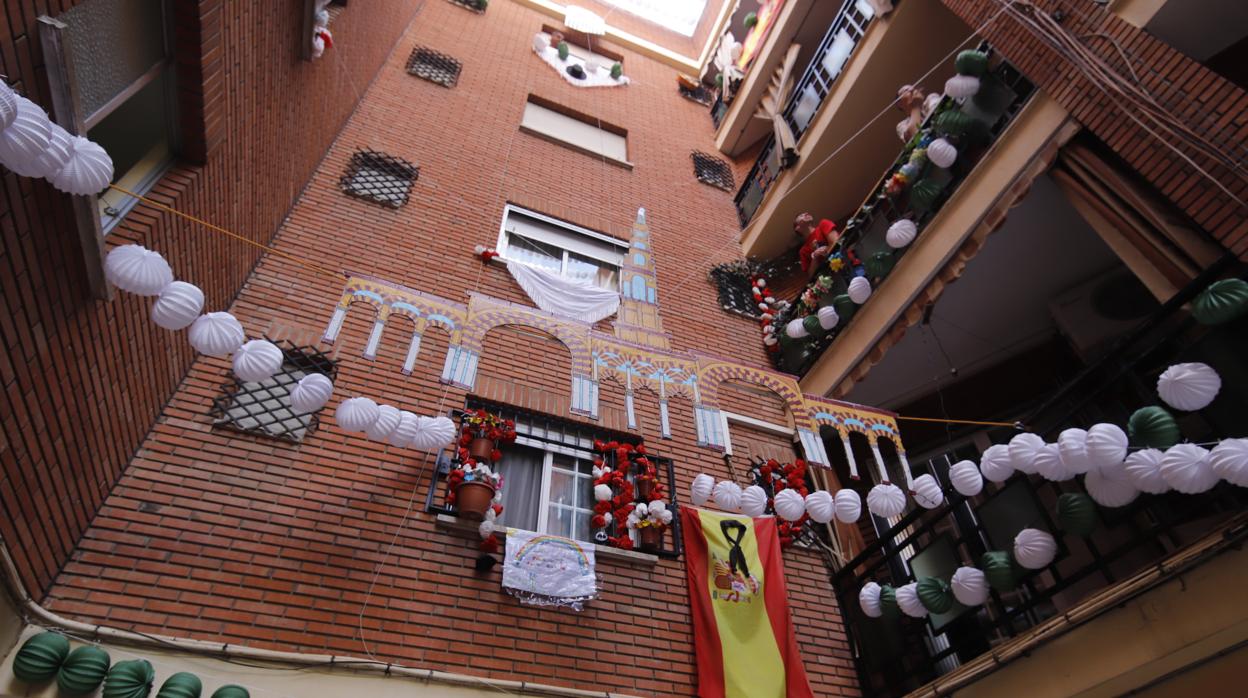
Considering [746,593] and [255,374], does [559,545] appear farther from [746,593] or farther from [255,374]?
[255,374]

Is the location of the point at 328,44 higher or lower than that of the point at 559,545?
higher

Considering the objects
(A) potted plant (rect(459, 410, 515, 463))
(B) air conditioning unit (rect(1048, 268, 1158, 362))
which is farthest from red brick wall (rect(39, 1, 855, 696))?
(B) air conditioning unit (rect(1048, 268, 1158, 362))

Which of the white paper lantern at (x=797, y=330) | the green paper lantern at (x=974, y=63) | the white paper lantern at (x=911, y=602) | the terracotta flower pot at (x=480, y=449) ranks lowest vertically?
the white paper lantern at (x=911, y=602)

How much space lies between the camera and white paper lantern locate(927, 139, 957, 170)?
7145mm

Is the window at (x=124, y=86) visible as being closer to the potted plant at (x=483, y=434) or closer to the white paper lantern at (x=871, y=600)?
the potted plant at (x=483, y=434)

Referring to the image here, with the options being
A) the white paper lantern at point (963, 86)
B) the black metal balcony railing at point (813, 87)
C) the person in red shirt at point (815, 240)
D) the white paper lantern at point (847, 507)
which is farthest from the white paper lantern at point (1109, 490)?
the black metal balcony railing at point (813, 87)

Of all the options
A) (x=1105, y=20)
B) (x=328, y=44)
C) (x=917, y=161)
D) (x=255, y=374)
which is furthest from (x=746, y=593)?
(x=328, y=44)

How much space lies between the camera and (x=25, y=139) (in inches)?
122

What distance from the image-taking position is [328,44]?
7.98 meters

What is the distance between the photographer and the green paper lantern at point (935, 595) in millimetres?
5770

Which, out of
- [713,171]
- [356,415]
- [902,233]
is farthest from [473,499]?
[713,171]

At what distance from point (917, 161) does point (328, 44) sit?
709 cm

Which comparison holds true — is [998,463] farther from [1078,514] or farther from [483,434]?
[483,434]

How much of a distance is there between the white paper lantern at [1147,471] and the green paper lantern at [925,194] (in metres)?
3.85
